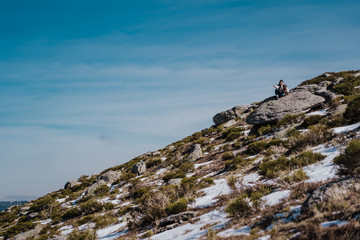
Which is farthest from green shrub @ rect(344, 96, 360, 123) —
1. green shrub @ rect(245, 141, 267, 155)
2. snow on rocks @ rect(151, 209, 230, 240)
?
snow on rocks @ rect(151, 209, 230, 240)

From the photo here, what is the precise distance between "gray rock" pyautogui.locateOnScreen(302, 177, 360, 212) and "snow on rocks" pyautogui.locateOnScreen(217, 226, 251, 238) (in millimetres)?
1223

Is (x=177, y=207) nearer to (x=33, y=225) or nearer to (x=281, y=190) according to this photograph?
(x=281, y=190)

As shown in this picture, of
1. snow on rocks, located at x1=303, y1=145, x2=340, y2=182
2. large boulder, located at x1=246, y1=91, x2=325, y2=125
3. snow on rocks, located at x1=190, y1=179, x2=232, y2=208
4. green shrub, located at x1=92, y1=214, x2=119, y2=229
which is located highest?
large boulder, located at x1=246, y1=91, x2=325, y2=125

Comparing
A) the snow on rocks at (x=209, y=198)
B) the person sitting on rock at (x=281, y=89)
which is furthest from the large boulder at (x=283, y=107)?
the snow on rocks at (x=209, y=198)

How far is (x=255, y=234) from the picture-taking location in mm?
4051

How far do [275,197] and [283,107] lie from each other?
15.0 m

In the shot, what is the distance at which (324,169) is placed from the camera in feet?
21.4

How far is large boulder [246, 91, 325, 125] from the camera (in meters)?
18.4

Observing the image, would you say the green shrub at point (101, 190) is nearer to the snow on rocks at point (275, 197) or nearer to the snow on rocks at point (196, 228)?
the snow on rocks at point (196, 228)

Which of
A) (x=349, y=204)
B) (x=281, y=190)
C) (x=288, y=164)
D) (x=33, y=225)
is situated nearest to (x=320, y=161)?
(x=288, y=164)

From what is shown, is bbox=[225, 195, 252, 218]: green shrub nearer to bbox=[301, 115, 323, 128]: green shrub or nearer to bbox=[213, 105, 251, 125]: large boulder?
bbox=[301, 115, 323, 128]: green shrub

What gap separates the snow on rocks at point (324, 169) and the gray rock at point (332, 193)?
1451 mm

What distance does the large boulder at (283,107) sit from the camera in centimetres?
1838

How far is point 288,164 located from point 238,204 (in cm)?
373
